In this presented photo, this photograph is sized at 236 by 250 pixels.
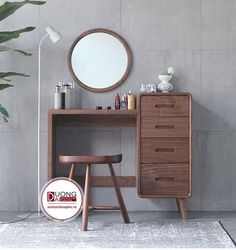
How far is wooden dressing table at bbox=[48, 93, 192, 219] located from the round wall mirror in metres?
0.52

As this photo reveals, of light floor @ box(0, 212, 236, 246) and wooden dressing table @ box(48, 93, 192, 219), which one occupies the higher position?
wooden dressing table @ box(48, 93, 192, 219)

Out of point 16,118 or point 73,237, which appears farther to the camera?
point 16,118

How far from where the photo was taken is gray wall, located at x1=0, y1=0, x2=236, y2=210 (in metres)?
4.32

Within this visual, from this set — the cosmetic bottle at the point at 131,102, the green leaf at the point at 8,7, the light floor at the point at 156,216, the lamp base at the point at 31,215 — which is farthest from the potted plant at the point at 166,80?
the lamp base at the point at 31,215

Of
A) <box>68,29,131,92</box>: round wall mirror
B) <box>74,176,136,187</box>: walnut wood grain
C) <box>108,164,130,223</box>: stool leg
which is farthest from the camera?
<box>68,29,131,92</box>: round wall mirror

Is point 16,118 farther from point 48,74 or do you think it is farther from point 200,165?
point 200,165

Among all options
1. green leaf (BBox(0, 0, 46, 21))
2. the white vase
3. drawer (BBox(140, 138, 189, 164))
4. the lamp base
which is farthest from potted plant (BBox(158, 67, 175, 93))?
the lamp base

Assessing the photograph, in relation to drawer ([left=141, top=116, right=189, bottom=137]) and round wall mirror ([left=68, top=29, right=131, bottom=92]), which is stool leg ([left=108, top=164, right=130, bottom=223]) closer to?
drawer ([left=141, top=116, right=189, bottom=137])

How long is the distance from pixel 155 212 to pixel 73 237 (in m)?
1.27

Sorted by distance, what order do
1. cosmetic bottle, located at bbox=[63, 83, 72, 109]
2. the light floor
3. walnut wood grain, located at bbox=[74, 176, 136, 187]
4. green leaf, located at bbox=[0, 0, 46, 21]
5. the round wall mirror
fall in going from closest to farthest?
green leaf, located at bbox=[0, 0, 46, 21] < the light floor < cosmetic bottle, located at bbox=[63, 83, 72, 109] < walnut wood grain, located at bbox=[74, 176, 136, 187] < the round wall mirror

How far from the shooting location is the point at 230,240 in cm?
297

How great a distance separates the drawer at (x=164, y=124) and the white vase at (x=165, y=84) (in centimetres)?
37

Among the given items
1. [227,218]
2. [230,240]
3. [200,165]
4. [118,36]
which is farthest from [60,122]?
[230,240]

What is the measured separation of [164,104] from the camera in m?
3.83
